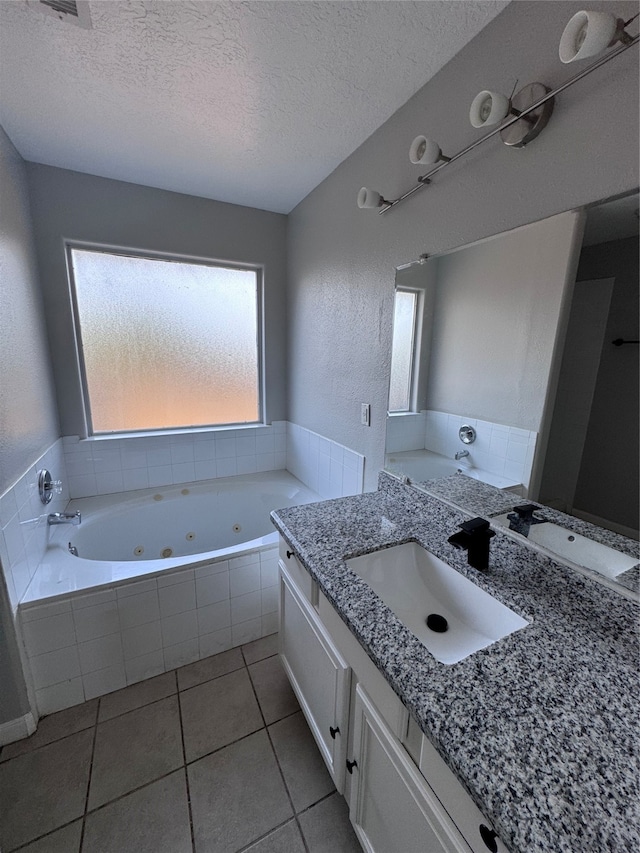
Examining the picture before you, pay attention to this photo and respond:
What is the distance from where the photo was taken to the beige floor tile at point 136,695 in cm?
148

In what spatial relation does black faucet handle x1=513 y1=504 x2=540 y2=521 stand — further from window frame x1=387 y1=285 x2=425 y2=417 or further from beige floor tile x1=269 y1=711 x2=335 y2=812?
beige floor tile x1=269 y1=711 x2=335 y2=812

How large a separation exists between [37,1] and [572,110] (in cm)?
149

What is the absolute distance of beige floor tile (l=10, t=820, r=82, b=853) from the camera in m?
1.05

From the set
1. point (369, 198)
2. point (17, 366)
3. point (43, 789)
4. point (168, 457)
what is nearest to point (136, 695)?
point (43, 789)

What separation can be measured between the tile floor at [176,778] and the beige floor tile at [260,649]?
15 cm

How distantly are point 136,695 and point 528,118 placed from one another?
8.43 ft

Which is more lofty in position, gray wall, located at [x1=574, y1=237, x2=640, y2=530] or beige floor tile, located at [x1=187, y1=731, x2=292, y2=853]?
gray wall, located at [x1=574, y1=237, x2=640, y2=530]

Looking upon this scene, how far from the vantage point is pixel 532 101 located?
920 millimetres

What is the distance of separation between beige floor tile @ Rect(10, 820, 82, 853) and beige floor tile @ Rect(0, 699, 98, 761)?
0.35m

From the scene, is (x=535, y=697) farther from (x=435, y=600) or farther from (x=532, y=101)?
(x=532, y=101)

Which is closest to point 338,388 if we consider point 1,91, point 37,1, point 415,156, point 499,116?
point 415,156

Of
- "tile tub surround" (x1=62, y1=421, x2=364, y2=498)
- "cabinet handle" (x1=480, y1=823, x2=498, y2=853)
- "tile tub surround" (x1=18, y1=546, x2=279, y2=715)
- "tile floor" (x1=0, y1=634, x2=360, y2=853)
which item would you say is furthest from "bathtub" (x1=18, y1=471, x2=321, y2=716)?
"cabinet handle" (x1=480, y1=823, x2=498, y2=853)

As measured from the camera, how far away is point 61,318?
211 centimetres

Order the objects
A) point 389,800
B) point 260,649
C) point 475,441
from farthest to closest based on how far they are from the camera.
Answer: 1. point 260,649
2. point 475,441
3. point 389,800
